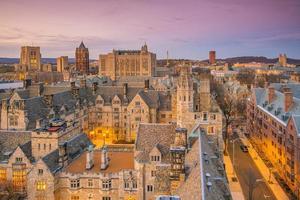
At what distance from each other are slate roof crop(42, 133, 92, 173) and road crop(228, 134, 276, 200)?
93.6 feet

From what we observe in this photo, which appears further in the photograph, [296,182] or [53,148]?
[296,182]

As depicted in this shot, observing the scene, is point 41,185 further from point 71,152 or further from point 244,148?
point 244,148

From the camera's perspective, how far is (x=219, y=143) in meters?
60.5

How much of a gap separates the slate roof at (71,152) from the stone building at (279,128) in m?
36.2

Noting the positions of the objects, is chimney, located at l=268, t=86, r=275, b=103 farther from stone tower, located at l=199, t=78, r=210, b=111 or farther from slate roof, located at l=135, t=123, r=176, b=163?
slate roof, located at l=135, t=123, r=176, b=163

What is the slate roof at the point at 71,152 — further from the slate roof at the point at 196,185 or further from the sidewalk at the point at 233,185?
the sidewalk at the point at 233,185

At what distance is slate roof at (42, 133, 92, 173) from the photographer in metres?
49.6

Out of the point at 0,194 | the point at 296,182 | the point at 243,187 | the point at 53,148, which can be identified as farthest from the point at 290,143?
the point at 0,194

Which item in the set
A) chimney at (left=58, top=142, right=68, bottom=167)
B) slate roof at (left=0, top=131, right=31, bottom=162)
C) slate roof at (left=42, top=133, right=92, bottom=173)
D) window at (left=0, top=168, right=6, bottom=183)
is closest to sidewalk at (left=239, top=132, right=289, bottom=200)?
slate roof at (left=42, top=133, right=92, bottom=173)

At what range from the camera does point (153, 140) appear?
170 feet

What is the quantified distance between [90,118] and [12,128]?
24.3 metres

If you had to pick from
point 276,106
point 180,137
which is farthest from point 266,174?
point 180,137

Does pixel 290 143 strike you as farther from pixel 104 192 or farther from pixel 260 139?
pixel 104 192

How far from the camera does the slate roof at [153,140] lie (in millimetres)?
49562
